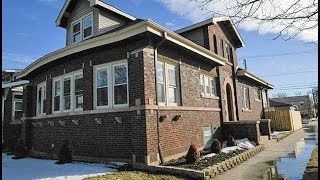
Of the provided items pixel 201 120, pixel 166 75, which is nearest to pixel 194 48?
pixel 166 75

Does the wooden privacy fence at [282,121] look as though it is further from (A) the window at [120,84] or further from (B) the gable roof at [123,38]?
(A) the window at [120,84]

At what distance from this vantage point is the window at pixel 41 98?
1574 centimetres

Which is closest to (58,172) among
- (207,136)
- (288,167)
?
(207,136)

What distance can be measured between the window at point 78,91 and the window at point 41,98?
370 centimetres

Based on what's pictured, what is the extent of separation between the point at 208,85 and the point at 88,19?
7.38 m

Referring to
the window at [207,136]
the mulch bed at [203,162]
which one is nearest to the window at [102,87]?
the mulch bed at [203,162]

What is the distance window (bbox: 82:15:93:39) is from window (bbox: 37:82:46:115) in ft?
12.8

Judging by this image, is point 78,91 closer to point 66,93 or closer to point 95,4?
point 66,93

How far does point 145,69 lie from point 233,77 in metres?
A: 11.5

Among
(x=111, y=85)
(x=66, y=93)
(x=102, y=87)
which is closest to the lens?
(x=111, y=85)

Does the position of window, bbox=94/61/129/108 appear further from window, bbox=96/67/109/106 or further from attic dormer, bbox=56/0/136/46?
attic dormer, bbox=56/0/136/46

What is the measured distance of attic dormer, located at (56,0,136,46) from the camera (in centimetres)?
1372

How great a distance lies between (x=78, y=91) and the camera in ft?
42.2

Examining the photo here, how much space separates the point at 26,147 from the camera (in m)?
16.2
